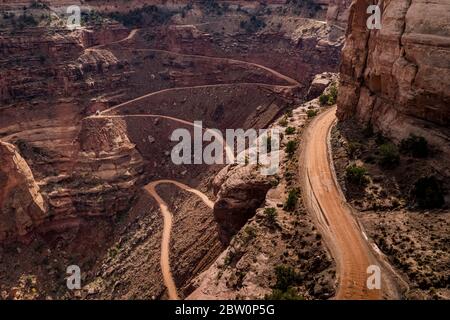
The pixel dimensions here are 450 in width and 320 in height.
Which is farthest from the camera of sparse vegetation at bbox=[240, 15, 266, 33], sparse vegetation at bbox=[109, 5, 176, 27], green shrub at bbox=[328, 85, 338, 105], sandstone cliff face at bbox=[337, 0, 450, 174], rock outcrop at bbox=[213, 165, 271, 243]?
sparse vegetation at bbox=[109, 5, 176, 27]

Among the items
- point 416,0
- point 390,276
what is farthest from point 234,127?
point 390,276

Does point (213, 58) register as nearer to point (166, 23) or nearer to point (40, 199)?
point (166, 23)

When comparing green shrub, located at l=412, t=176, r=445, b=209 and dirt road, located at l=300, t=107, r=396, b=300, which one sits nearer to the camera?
dirt road, located at l=300, t=107, r=396, b=300

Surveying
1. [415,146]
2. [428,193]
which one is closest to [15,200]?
[415,146]

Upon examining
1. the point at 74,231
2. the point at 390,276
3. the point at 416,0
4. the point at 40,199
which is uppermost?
the point at 416,0

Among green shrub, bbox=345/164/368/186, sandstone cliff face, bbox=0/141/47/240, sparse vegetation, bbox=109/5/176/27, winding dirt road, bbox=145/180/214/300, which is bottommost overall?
winding dirt road, bbox=145/180/214/300

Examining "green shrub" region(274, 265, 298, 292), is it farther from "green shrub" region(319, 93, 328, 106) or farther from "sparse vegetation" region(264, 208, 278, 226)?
"green shrub" region(319, 93, 328, 106)

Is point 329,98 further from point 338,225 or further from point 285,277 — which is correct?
point 285,277

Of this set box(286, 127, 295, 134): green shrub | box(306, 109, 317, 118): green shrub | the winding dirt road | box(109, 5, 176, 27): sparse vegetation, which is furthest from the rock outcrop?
box(109, 5, 176, 27): sparse vegetation
